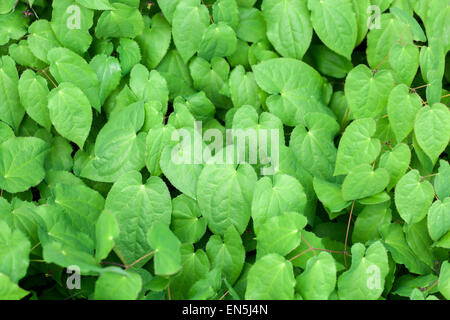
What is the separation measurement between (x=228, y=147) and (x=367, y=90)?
552mm

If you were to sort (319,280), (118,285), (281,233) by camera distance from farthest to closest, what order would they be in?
1. (281,233)
2. (319,280)
3. (118,285)

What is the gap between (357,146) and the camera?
158 cm

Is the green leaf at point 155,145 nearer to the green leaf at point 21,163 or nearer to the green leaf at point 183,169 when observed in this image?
the green leaf at point 183,169

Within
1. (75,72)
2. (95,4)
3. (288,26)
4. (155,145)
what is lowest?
(155,145)

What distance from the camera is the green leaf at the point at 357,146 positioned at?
1572 millimetres

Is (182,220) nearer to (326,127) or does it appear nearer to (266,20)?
(326,127)

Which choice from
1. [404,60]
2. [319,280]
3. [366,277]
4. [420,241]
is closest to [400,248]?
[420,241]

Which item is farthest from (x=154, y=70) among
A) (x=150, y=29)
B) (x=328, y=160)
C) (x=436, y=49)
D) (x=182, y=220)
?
(x=436, y=49)

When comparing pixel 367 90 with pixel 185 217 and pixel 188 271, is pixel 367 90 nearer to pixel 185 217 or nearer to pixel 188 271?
pixel 185 217

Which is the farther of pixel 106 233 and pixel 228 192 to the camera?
pixel 228 192

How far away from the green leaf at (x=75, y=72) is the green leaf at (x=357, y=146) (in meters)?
0.92

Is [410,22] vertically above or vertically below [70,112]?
above

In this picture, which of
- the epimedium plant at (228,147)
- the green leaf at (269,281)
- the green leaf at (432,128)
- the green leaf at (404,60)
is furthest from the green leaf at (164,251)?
the green leaf at (404,60)
